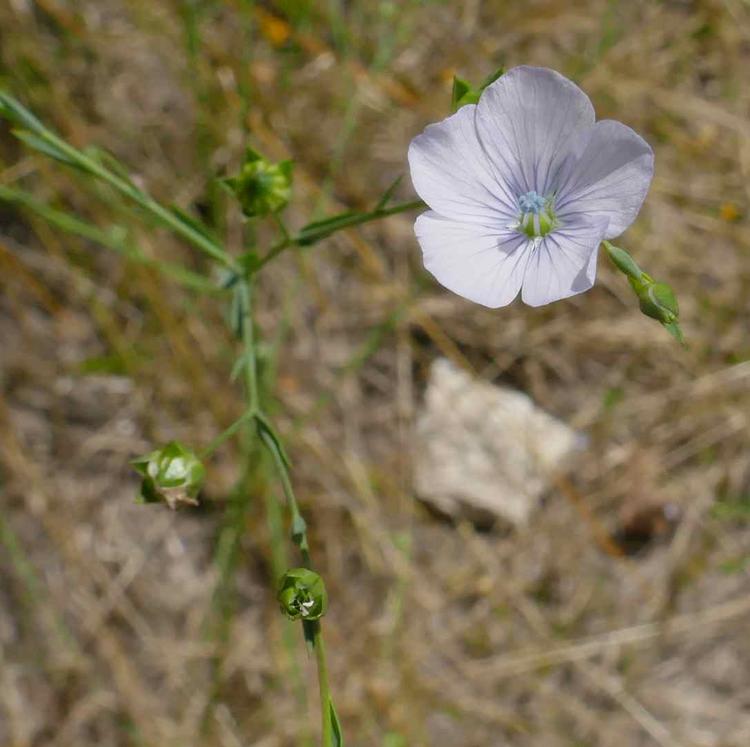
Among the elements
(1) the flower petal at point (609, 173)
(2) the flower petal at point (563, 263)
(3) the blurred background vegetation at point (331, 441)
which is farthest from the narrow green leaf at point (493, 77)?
(3) the blurred background vegetation at point (331, 441)

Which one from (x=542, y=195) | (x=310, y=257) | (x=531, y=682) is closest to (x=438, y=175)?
(x=542, y=195)

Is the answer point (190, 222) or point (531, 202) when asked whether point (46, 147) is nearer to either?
point (190, 222)

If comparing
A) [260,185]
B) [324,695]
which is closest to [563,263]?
[260,185]

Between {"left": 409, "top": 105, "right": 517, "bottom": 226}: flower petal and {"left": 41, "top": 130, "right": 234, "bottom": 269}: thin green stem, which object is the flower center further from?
{"left": 41, "top": 130, "right": 234, "bottom": 269}: thin green stem

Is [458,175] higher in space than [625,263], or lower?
higher

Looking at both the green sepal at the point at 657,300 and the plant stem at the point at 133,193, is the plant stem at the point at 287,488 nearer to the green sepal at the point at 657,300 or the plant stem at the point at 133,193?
the plant stem at the point at 133,193
